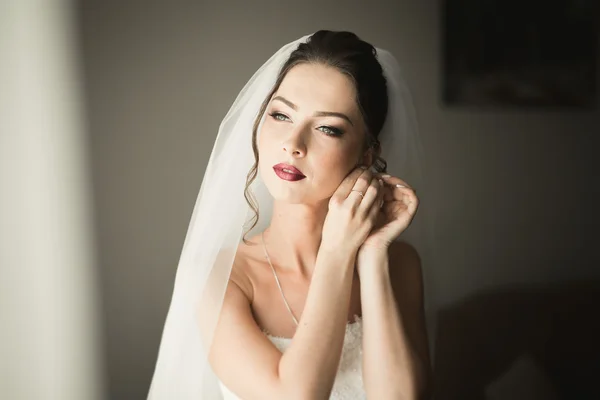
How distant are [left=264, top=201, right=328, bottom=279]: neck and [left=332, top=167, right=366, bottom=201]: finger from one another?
0.34ft

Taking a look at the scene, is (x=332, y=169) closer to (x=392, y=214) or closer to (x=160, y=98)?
(x=392, y=214)

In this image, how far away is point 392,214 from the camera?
1060 millimetres

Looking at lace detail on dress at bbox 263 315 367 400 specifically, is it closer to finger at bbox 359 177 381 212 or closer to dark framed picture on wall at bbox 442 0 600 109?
finger at bbox 359 177 381 212

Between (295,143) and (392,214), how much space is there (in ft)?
0.98

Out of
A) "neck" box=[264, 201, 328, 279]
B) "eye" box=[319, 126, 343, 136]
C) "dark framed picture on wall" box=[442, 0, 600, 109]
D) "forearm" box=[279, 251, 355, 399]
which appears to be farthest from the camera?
"dark framed picture on wall" box=[442, 0, 600, 109]

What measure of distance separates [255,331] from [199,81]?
54cm

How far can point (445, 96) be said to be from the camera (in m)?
1.22

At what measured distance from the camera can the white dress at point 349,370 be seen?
3.26ft

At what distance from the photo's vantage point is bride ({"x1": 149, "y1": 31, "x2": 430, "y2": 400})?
87cm

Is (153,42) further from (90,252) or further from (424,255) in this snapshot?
(424,255)

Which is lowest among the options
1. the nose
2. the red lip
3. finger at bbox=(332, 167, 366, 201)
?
finger at bbox=(332, 167, 366, 201)

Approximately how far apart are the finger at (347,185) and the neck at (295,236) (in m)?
0.10

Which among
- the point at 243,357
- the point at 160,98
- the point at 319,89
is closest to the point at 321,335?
the point at 243,357

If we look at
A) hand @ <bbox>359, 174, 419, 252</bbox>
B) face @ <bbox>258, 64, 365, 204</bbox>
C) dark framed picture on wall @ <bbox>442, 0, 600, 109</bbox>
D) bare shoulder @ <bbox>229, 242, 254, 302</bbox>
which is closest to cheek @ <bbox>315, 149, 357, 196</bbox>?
face @ <bbox>258, 64, 365, 204</bbox>
